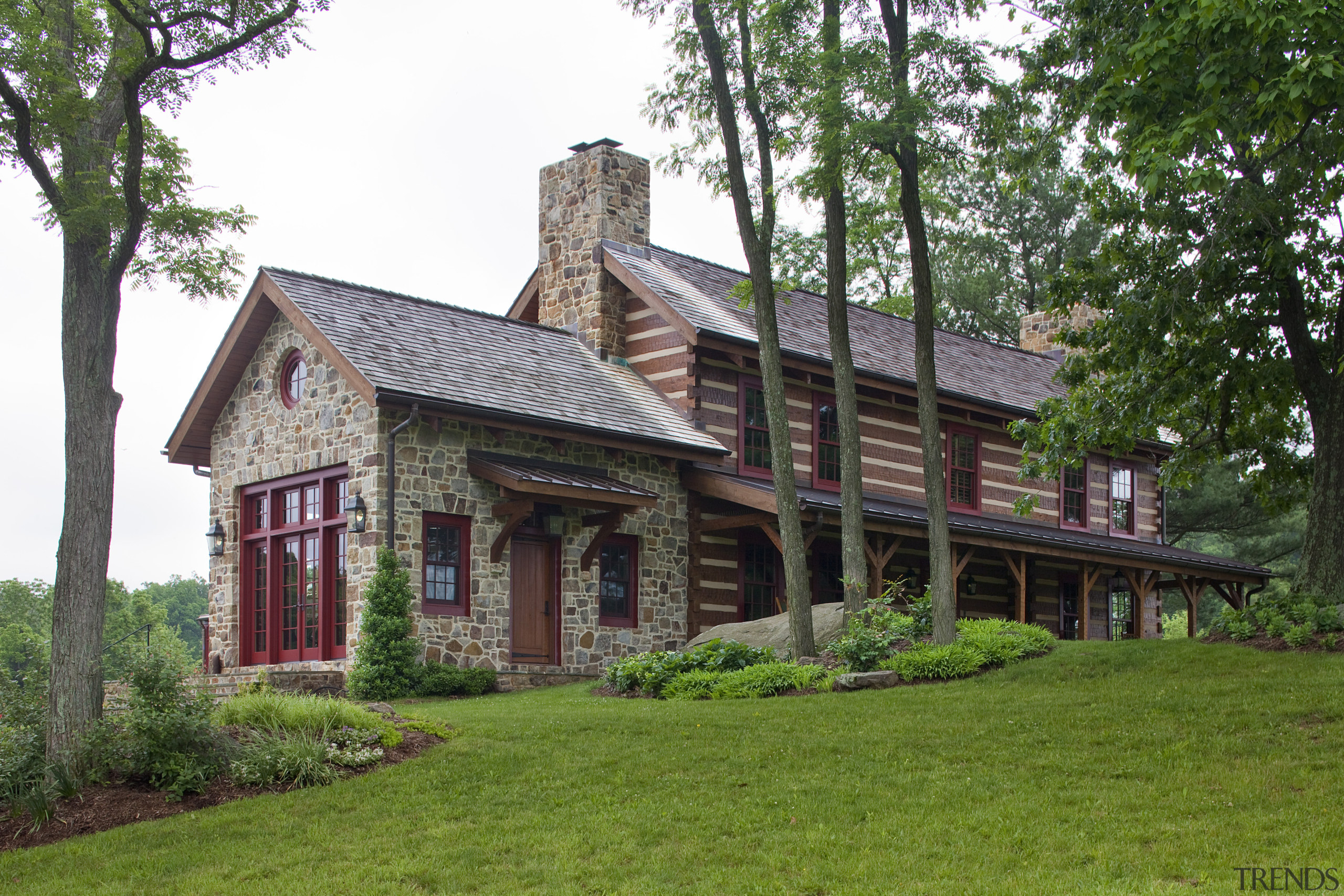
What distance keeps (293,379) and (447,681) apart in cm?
556

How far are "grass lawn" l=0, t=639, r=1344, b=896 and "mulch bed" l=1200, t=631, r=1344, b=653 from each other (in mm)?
966

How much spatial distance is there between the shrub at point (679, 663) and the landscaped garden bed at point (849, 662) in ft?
0.03

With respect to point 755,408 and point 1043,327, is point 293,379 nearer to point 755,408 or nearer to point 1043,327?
point 755,408

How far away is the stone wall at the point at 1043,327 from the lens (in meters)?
31.9

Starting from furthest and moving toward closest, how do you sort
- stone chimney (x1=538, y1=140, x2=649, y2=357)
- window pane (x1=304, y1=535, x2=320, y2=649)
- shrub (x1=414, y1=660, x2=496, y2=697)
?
stone chimney (x1=538, y1=140, x2=649, y2=357)
window pane (x1=304, y1=535, x2=320, y2=649)
shrub (x1=414, y1=660, x2=496, y2=697)

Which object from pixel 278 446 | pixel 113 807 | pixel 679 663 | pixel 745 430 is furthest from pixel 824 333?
pixel 113 807

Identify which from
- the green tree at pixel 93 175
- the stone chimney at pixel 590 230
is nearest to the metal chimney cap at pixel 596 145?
the stone chimney at pixel 590 230

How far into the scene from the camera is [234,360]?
19359 millimetres

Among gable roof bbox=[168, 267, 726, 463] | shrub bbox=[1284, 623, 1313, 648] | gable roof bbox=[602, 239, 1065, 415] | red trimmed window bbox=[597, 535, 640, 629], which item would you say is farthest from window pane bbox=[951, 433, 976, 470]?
shrub bbox=[1284, 623, 1313, 648]

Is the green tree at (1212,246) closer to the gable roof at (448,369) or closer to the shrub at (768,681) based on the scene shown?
the shrub at (768,681)

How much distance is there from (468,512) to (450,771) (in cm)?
768

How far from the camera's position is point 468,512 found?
17.4 metres

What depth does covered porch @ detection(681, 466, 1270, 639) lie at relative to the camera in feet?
64.3

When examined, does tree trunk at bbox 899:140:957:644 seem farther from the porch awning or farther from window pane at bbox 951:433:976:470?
window pane at bbox 951:433:976:470
